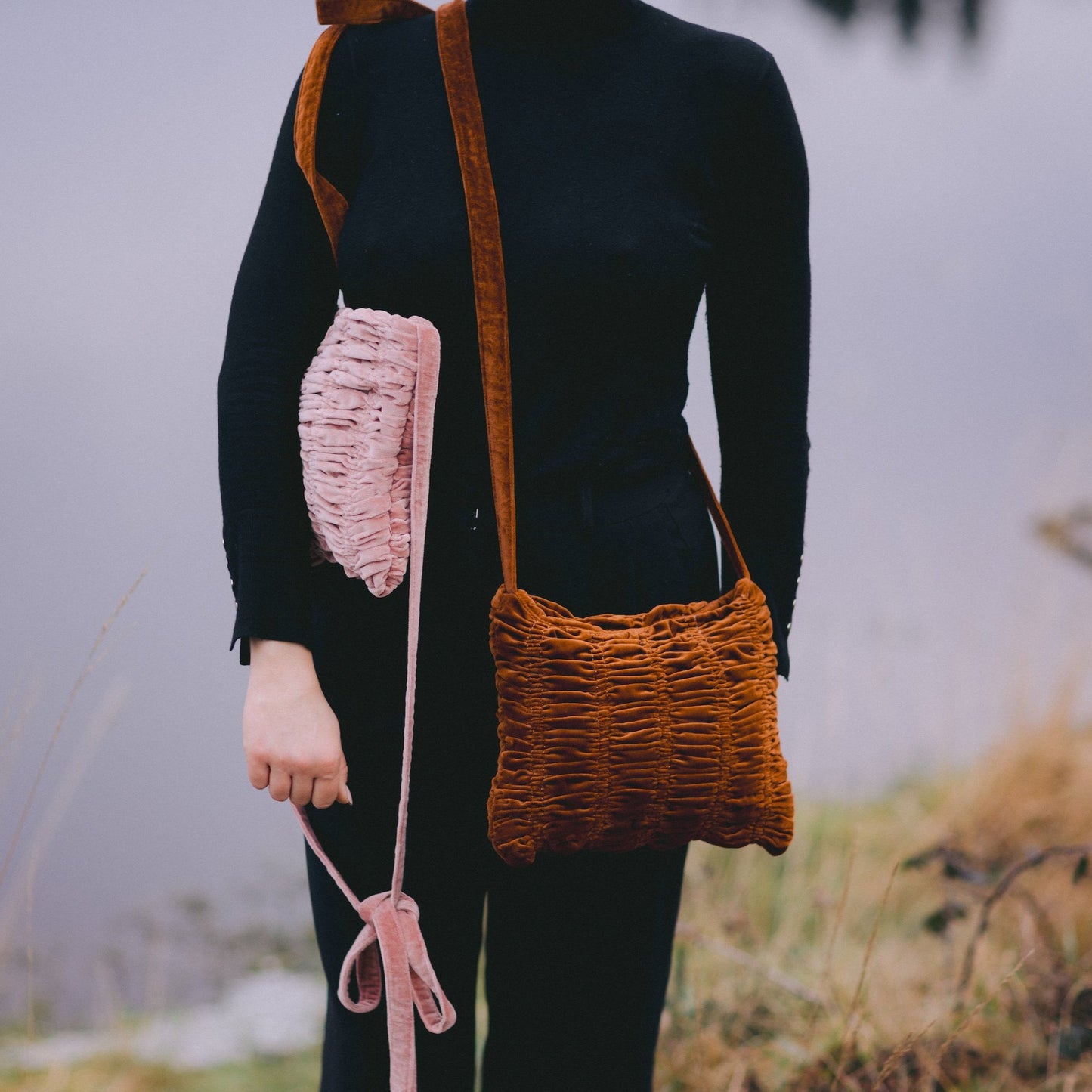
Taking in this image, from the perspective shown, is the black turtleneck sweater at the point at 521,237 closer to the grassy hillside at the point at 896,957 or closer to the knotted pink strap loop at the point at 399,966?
the knotted pink strap loop at the point at 399,966

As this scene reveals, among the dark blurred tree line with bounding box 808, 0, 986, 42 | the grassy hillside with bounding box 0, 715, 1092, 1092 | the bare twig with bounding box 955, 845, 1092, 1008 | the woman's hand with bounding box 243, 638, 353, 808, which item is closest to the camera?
the woman's hand with bounding box 243, 638, 353, 808

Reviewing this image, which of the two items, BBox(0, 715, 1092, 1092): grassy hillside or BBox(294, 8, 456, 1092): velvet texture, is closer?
BBox(294, 8, 456, 1092): velvet texture

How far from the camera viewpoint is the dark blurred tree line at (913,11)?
321 cm

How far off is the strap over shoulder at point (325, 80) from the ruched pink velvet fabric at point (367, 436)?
108 mm

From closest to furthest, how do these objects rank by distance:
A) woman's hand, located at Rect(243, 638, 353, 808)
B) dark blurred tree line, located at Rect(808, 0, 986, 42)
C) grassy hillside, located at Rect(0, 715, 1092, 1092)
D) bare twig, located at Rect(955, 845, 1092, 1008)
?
woman's hand, located at Rect(243, 638, 353, 808), bare twig, located at Rect(955, 845, 1092, 1008), grassy hillside, located at Rect(0, 715, 1092, 1092), dark blurred tree line, located at Rect(808, 0, 986, 42)

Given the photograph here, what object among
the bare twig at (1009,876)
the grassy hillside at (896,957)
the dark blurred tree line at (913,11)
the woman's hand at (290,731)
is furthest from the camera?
the dark blurred tree line at (913,11)

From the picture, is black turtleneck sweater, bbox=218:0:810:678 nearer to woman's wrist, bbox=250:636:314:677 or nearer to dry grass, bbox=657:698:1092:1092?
woman's wrist, bbox=250:636:314:677

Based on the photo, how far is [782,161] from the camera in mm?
945

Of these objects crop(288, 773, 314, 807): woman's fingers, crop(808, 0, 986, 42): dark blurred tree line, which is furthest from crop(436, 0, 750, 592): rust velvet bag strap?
crop(808, 0, 986, 42): dark blurred tree line

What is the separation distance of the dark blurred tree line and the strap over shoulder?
2.76m

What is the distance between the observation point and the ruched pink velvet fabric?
0.80m

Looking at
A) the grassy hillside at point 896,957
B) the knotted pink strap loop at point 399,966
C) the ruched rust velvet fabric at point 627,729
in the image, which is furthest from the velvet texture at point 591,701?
the grassy hillside at point 896,957

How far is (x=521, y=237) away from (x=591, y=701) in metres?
0.39

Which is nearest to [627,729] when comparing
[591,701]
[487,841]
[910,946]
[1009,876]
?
[591,701]
